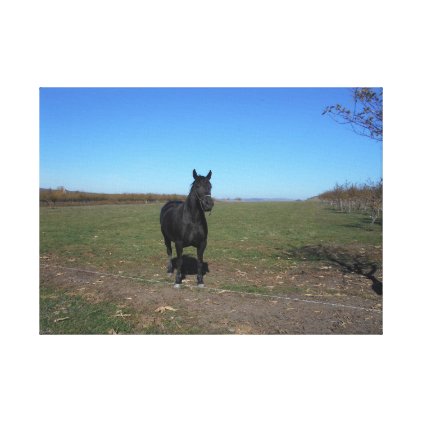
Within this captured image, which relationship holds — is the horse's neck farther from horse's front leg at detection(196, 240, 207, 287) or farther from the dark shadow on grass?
the dark shadow on grass

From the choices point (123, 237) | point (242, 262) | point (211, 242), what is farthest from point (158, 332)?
point (123, 237)

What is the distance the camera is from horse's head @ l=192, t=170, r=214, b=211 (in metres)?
6.68

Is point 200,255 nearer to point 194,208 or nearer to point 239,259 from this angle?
point 194,208

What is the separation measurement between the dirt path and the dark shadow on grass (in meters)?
2.09

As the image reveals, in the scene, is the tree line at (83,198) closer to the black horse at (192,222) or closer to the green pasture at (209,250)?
the green pasture at (209,250)

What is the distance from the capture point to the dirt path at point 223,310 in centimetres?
568

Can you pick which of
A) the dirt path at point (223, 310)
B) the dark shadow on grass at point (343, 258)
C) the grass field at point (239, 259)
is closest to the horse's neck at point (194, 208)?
the dirt path at point (223, 310)

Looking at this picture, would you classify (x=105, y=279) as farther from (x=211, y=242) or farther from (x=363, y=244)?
(x=363, y=244)

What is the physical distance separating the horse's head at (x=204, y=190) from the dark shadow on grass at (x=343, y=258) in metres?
4.80

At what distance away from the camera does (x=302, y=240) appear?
659 inches

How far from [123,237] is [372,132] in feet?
42.9

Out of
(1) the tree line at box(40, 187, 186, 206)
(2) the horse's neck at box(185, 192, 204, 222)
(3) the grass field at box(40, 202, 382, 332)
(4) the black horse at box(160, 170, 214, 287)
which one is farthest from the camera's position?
(1) the tree line at box(40, 187, 186, 206)

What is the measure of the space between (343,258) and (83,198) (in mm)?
29161

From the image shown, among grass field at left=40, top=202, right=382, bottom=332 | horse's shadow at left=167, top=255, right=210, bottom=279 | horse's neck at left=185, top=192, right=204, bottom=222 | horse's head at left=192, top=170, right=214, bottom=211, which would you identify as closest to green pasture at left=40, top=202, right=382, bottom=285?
grass field at left=40, top=202, right=382, bottom=332
